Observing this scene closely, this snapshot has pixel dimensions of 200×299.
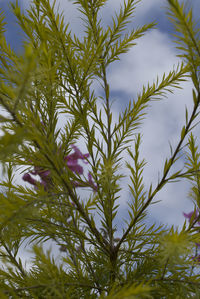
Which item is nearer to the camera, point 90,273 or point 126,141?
point 90,273

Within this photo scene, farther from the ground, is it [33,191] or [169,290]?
[33,191]

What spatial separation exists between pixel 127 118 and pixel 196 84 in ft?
1.66

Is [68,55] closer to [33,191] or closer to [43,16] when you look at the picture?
[43,16]

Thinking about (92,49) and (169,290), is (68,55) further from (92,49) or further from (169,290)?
(169,290)

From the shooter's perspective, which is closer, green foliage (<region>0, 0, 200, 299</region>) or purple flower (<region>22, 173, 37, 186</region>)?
green foliage (<region>0, 0, 200, 299</region>)

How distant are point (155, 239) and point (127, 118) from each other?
17.5 inches

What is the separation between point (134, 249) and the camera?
1000 mm

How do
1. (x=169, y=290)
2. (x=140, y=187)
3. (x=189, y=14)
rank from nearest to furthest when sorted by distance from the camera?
1. (x=189, y=14)
2. (x=169, y=290)
3. (x=140, y=187)

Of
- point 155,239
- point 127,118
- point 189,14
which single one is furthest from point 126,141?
point 189,14

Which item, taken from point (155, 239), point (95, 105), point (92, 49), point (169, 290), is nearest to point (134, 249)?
point (155, 239)

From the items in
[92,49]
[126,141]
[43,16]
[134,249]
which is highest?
[43,16]

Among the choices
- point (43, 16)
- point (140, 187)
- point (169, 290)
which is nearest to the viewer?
point (169, 290)

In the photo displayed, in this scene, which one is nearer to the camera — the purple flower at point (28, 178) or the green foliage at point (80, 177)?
the green foliage at point (80, 177)

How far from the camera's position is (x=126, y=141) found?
114 centimetres
